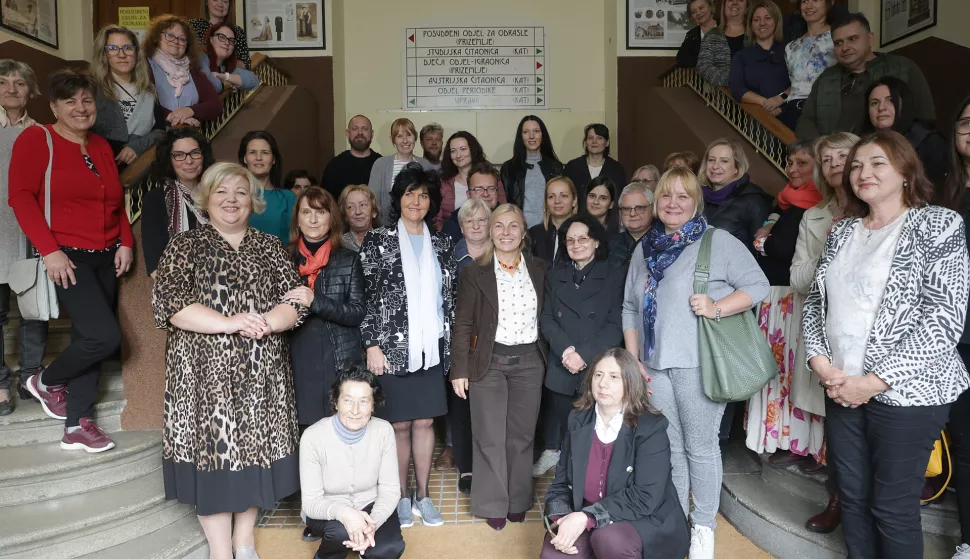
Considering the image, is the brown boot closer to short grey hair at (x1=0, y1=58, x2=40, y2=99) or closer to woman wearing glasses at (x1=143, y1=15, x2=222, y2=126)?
woman wearing glasses at (x1=143, y1=15, x2=222, y2=126)

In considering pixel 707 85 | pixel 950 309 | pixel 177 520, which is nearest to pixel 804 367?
pixel 950 309

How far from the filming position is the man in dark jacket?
157 inches

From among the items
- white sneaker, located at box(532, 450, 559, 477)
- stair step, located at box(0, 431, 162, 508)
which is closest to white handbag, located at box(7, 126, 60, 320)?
stair step, located at box(0, 431, 162, 508)

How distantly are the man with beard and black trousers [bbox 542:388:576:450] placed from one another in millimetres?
2570

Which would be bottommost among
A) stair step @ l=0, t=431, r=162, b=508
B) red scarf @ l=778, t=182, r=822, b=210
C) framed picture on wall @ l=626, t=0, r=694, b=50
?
stair step @ l=0, t=431, r=162, b=508

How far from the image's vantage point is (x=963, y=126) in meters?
2.56

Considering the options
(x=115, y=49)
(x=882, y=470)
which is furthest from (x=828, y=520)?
(x=115, y=49)

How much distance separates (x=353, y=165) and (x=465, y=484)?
2.83 metres

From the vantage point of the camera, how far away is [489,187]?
4172mm

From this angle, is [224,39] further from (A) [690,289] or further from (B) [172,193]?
(A) [690,289]

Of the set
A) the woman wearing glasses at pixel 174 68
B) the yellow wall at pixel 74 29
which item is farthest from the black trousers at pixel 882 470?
the yellow wall at pixel 74 29

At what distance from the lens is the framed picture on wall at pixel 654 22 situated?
24.8ft

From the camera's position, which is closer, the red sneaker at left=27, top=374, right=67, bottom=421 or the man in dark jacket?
the red sneaker at left=27, top=374, right=67, bottom=421

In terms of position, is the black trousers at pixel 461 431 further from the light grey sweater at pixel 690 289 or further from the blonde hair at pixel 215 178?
the blonde hair at pixel 215 178
